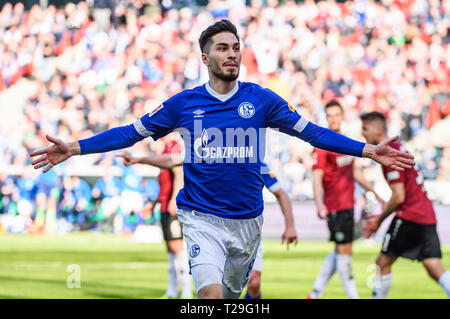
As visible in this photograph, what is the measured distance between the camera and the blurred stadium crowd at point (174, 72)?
2197cm

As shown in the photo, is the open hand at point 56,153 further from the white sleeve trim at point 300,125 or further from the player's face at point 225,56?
the white sleeve trim at point 300,125

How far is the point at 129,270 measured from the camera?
45.2 feet

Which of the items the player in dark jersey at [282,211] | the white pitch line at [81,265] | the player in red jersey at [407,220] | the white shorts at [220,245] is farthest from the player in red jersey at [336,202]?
the white pitch line at [81,265]

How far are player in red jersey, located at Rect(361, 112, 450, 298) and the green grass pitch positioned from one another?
7.66ft

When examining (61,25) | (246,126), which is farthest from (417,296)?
(61,25)

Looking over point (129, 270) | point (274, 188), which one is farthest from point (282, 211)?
point (129, 270)

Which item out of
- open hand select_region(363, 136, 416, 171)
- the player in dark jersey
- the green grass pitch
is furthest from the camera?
the green grass pitch

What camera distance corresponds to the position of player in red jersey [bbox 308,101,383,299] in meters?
9.89

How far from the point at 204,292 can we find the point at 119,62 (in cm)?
2122

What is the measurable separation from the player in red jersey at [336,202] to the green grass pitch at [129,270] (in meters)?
0.73

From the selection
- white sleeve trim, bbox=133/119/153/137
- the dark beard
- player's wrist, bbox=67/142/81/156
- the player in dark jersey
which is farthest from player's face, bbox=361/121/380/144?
player's wrist, bbox=67/142/81/156

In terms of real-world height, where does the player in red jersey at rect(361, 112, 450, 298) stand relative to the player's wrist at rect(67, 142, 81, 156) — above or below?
below

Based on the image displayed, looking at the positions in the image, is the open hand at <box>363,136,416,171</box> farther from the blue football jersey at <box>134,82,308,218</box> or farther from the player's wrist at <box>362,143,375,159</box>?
the blue football jersey at <box>134,82,308,218</box>
